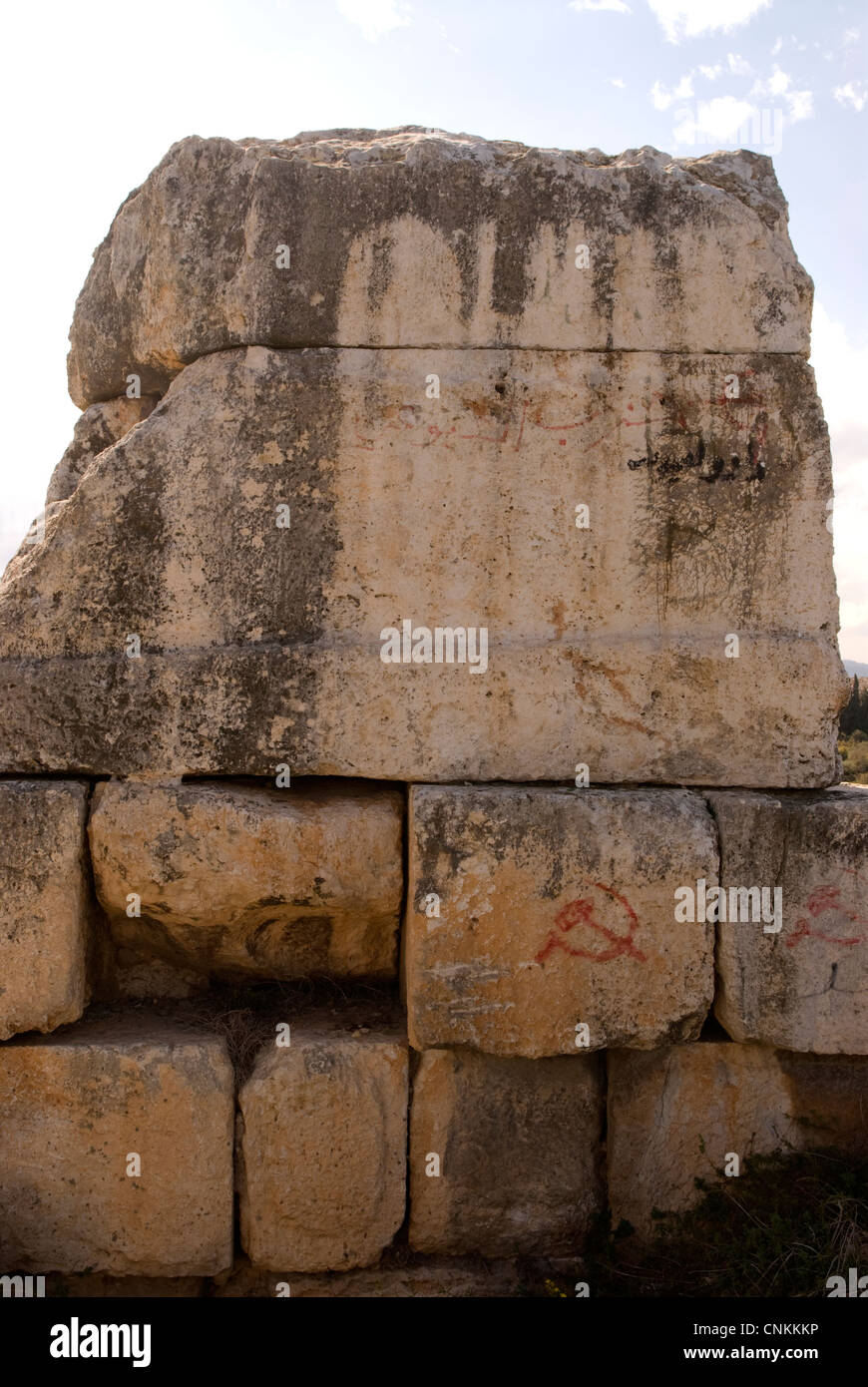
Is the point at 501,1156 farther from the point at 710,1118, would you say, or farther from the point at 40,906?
the point at 40,906

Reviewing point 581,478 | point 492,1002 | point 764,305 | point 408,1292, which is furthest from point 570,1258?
point 764,305

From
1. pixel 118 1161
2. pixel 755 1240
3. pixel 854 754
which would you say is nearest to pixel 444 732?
pixel 118 1161

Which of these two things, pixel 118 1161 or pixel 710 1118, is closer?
pixel 118 1161

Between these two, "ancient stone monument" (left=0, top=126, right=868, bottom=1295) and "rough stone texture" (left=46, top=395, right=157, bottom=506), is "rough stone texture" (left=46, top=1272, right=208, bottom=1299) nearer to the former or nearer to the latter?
"ancient stone monument" (left=0, top=126, right=868, bottom=1295)

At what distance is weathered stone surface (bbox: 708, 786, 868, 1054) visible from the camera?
10.2ft

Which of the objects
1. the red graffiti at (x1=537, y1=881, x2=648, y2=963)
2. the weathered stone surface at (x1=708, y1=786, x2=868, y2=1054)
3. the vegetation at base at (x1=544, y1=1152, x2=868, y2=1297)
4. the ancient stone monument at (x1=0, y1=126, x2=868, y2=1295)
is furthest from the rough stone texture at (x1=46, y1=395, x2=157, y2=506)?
the vegetation at base at (x1=544, y1=1152, x2=868, y2=1297)

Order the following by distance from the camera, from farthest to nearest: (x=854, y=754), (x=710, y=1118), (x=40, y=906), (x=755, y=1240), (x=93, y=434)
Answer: (x=854, y=754), (x=93, y=434), (x=710, y=1118), (x=40, y=906), (x=755, y=1240)

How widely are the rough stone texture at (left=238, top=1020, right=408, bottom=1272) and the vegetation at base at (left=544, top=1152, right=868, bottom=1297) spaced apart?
59cm

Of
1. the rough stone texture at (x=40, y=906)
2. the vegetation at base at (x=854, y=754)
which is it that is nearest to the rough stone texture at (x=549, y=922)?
the rough stone texture at (x=40, y=906)

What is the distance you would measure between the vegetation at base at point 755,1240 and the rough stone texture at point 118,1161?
105 cm

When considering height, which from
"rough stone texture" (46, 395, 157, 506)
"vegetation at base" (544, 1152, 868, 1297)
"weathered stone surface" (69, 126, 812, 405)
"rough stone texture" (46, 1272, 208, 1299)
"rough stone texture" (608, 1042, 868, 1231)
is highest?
"weathered stone surface" (69, 126, 812, 405)

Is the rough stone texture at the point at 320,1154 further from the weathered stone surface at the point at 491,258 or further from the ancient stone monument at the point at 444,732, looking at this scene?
the weathered stone surface at the point at 491,258

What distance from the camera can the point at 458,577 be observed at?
3201mm

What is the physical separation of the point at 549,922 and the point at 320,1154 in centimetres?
94
